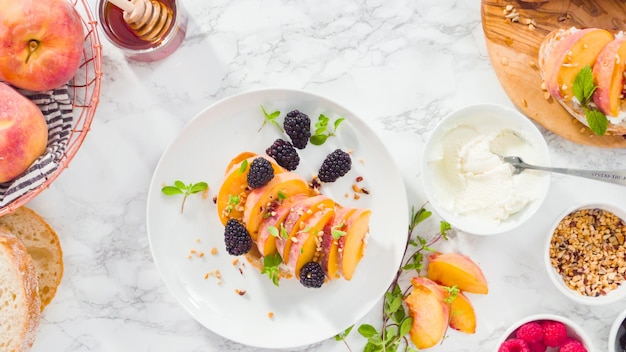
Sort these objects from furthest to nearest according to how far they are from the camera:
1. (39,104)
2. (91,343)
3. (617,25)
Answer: (91,343), (617,25), (39,104)

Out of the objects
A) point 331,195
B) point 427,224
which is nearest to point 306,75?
point 331,195

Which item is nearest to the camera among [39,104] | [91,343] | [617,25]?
[39,104]

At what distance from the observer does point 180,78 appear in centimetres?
202

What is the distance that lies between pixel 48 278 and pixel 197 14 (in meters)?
0.91

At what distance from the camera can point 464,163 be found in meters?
1.93

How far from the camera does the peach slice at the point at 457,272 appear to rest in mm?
1978

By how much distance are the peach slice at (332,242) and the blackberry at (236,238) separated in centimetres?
20

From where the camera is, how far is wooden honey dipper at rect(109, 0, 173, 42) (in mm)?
1802

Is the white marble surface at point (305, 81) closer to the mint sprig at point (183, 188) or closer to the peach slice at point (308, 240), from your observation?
the mint sprig at point (183, 188)

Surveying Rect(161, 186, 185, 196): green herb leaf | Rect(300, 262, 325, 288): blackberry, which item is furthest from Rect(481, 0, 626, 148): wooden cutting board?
Rect(161, 186, 185, 196): green herb leaf

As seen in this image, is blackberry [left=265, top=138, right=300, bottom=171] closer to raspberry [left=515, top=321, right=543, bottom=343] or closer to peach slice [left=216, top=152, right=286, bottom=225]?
peach slice [left=216, top=152, right=286, bottom=225]

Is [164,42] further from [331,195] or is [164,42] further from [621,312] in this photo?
[621,312]

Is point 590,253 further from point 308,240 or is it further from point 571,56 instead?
point 308,240

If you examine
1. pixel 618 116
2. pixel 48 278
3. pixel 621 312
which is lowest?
pixel 621 312
